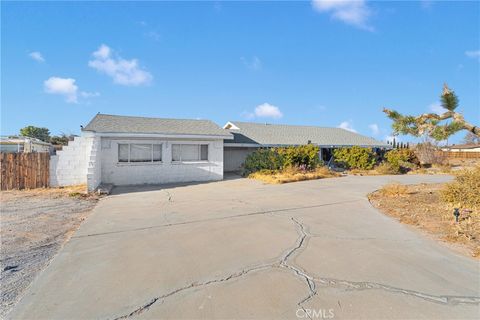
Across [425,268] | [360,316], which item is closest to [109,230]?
[360,316]

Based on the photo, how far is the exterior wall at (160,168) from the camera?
13.9 m

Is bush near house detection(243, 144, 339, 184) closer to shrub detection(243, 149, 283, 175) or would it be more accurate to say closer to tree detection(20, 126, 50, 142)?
shrub detection(243, 149, 283, 175)

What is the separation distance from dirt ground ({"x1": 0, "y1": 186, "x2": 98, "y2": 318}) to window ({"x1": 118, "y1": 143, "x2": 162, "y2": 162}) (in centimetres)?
316

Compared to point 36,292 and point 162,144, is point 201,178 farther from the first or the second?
point 36,292

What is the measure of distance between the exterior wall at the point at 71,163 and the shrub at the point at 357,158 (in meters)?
18.1

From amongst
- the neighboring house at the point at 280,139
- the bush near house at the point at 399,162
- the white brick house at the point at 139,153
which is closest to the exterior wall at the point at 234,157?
the neighboring house at the point at 280,139

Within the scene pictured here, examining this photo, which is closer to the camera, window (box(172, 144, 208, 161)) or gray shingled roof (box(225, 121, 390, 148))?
window (box(172, 144, 208, 161))

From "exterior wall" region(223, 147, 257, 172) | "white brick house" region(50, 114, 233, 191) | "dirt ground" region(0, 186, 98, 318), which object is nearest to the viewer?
"dirt ground" region(0, 186, 98, 318)

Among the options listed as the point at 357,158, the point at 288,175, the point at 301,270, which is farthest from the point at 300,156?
Result: the point at 301,270

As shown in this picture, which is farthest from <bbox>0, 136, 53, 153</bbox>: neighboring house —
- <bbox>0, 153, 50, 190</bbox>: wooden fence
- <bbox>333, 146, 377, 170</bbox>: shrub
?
<bbox>333, 146, 377, 170</bbox>: shrub

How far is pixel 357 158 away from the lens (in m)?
22.2

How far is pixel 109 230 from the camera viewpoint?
6258mm

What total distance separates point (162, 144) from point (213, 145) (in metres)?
2.95

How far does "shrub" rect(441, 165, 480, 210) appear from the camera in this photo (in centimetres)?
786
